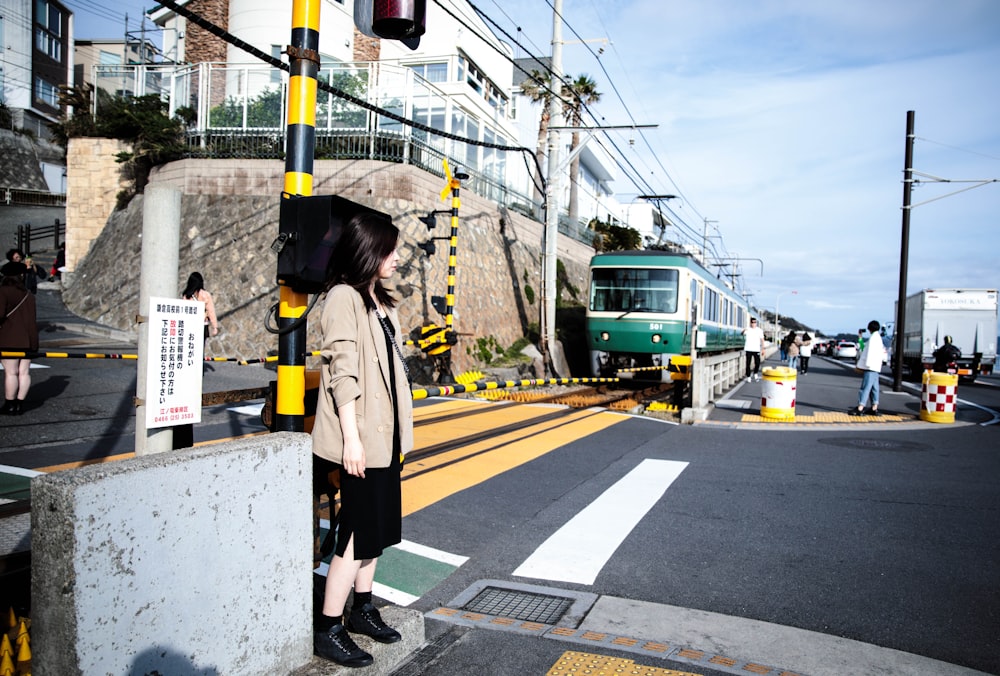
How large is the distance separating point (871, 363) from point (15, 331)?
41.4 feet

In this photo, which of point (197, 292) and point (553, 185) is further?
point (553, 185)

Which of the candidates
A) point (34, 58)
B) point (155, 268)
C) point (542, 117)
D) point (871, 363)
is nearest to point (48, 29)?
point (34, 58)

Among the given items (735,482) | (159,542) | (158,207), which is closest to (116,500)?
(159,542)

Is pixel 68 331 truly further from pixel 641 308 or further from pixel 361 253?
pixel 361 253

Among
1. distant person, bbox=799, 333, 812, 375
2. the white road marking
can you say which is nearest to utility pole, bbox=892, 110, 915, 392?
distant person, bbox=799, 333, 812, 375

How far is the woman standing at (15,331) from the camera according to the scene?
8117 millimetres

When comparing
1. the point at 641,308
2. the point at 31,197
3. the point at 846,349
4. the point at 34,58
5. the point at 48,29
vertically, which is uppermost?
the point at 48,29

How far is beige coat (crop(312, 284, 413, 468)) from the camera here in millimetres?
2682

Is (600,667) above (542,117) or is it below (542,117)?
below

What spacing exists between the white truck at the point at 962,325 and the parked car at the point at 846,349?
26091 mm

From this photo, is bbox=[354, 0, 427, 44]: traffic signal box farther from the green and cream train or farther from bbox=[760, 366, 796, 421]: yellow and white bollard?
the green and cream train

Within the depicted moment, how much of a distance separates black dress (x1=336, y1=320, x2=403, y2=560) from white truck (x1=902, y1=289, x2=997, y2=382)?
95.6 ft

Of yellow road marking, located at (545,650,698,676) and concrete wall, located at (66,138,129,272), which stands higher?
concrete wall, located at (66,138,129,272)

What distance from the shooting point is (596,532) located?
199 inches
